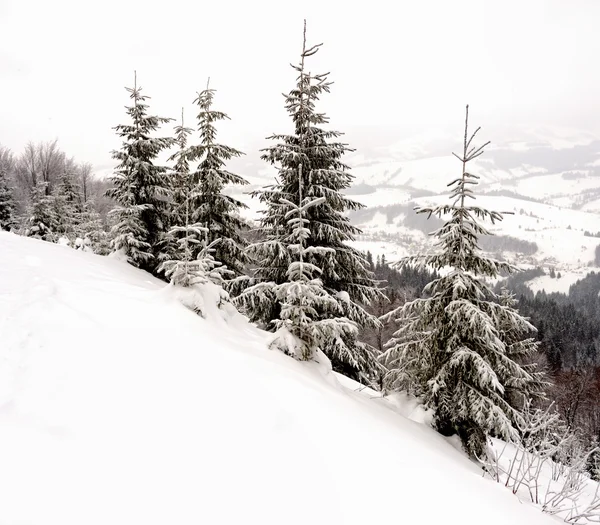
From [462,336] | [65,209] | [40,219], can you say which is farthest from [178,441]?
[65,209]

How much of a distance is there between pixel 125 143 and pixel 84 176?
171 ft

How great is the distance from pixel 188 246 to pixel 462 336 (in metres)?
9.14

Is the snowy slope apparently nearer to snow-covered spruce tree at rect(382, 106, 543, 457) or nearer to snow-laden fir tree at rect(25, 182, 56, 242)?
snow-covered spruce tree at rect(382, 106, 543, 457)

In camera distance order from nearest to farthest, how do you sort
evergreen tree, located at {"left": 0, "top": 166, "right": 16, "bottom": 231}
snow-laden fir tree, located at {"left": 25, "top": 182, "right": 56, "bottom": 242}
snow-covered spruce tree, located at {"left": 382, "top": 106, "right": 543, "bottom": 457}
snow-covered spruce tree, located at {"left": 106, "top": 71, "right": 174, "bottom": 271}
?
snow-covered spruce tree, located at {"left": 382, "top": 106, "right": 543, "bottom": 457}
snow-covered spruce tree, located at {"left": 106, "top": 71, "right": 174, "bottom": 271}
snow-laden fir tree, located at {"left": 25, "top": 182, "right": 56, "bottom": 242}
evergreen tree, located at {"left": 0, "top": 166, "right": 16, "bottom": 231}

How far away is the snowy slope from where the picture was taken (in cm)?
323

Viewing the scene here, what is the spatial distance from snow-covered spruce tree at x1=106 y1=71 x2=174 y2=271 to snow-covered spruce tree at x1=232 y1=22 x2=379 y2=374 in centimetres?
649

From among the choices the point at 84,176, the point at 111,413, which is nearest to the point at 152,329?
the point at 111,413

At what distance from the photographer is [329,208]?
11.6m

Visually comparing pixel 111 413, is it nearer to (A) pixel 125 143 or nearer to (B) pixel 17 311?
(B) pixel 17 311

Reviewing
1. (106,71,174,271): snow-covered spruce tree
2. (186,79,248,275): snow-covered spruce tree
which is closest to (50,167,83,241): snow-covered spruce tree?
(106,71,174,271): snow-covered spruce tree

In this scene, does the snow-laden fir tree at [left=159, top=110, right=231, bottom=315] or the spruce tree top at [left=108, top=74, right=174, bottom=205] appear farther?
the spruce tree top at [left=108, top=74, right=174, bottom=205]

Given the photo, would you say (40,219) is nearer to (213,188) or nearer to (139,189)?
(139,189)

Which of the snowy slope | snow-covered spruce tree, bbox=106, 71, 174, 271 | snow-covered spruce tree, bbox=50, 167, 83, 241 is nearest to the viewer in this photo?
the snowy slope

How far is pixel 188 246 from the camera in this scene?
42.0 feet
